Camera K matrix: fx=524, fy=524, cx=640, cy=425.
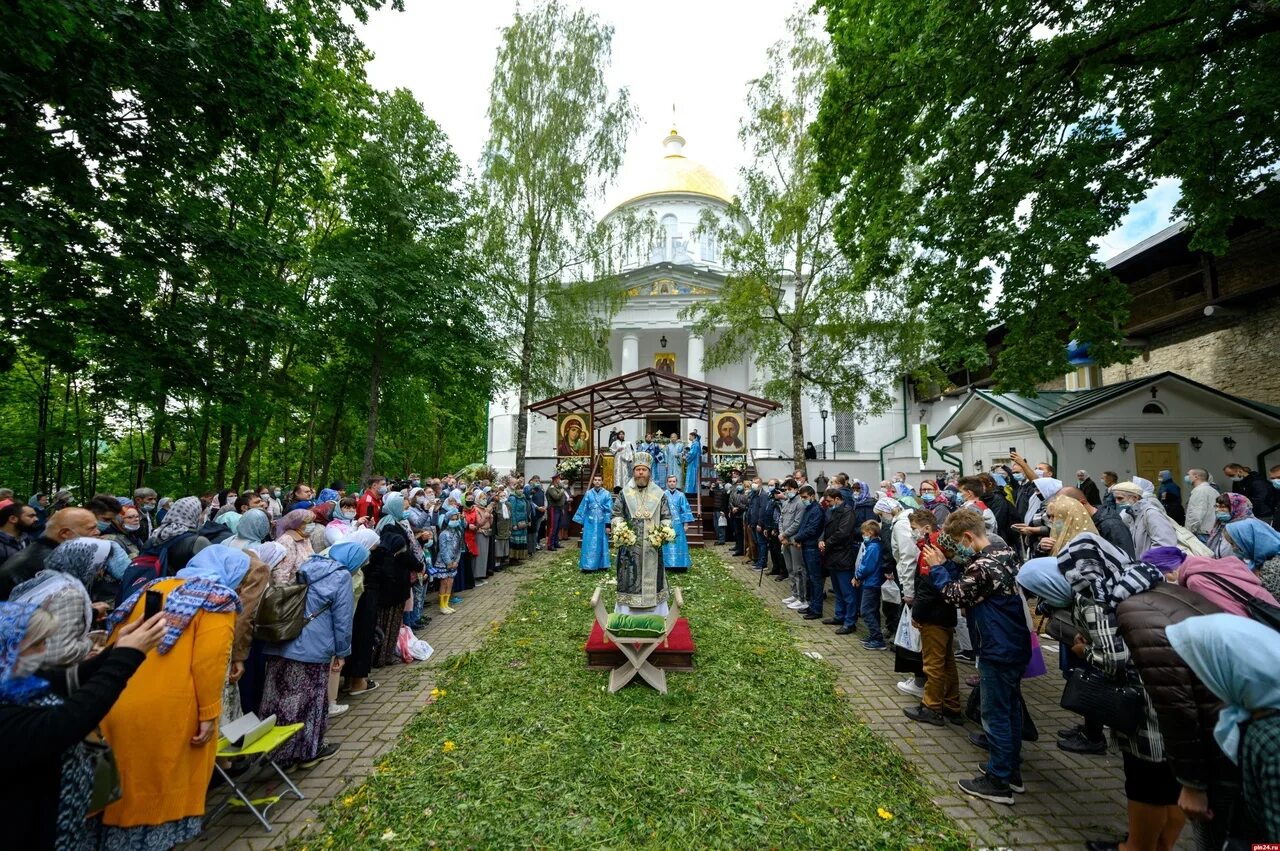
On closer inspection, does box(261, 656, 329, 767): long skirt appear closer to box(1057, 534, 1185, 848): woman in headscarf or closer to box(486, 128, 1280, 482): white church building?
box(1057, 534, 1185, 848): woman in headscarf

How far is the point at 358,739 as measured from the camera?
14.5 ft

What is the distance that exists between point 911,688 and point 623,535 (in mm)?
3300

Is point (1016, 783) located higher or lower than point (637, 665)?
lower

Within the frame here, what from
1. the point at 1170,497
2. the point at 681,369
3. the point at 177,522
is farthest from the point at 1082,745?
the point at 681,369

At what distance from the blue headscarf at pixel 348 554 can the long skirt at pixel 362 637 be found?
109 cm

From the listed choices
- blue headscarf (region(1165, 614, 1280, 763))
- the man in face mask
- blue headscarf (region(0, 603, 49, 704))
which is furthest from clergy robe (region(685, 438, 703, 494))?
blue headscarf (region(0, 603, 49, 704))

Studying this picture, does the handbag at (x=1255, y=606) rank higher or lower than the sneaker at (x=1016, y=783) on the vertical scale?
higher

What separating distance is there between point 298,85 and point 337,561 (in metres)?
8.00

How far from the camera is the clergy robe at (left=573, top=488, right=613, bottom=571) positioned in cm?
1117

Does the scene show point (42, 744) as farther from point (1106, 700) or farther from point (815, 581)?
point (815, 581)

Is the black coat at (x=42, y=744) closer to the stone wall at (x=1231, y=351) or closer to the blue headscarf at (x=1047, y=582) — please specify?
the blue headscarf at (x=1047, y=582)

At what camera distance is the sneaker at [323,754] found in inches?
157

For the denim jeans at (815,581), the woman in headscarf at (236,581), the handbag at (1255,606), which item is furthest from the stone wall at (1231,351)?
the woman in headscarf at (236,581)

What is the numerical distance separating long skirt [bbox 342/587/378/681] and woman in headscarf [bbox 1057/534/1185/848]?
18.7 ft
